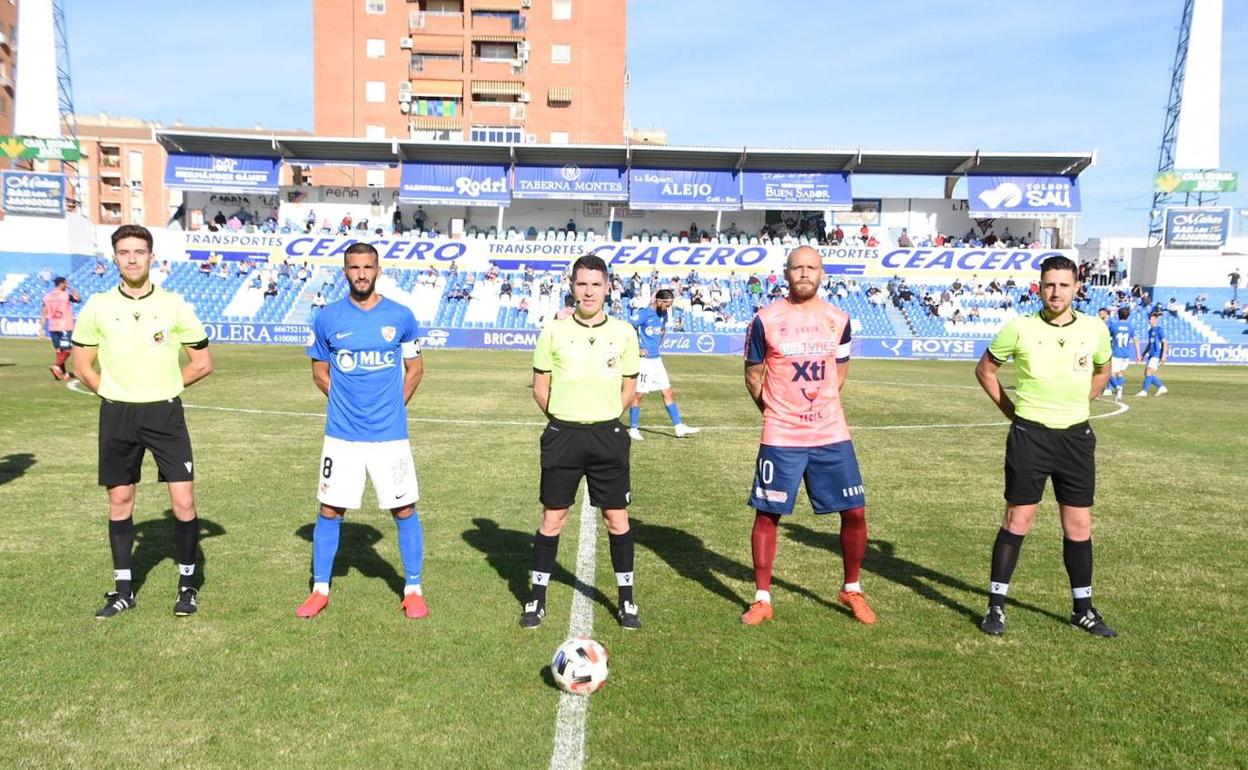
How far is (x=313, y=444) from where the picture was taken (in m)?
12.5

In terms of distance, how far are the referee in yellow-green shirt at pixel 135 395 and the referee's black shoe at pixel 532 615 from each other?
2.21m

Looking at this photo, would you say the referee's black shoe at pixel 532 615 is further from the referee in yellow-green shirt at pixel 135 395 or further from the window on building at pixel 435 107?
the window on building at pixel 435 107

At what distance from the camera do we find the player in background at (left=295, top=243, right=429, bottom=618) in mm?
5738

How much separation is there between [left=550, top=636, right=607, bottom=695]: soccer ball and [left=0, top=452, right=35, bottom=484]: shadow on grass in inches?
315

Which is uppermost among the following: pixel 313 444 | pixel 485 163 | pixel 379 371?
pixel 485 163

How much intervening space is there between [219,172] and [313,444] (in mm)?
43776

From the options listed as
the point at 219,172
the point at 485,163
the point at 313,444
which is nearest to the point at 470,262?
the point at 485,163

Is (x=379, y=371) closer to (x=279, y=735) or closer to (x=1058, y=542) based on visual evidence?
(x=279, y=735)

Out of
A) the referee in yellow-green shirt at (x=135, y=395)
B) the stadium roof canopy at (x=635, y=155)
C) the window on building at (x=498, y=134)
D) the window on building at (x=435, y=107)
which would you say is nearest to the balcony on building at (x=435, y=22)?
the window on building at (x=435, y=107)

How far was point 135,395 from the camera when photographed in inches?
230

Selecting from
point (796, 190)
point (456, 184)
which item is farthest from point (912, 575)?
point (456, 184)

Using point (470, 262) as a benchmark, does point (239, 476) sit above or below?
below

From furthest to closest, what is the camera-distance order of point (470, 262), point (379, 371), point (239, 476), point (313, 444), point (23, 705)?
point (470, 262) < point (313, 444) < point (239, 476) < point (379, 371) < point (23, 705)

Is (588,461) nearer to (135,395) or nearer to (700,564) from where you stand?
(700,564)
